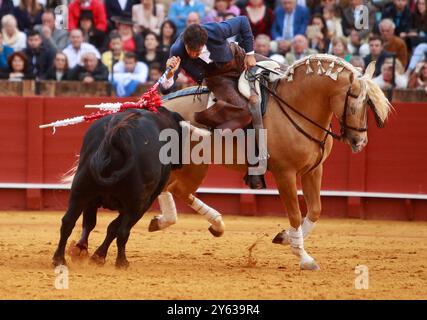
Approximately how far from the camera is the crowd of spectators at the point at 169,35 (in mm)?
12867

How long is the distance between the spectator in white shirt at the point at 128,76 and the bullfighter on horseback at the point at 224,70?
4289 millimetres

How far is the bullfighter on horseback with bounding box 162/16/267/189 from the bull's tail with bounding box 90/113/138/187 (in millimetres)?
981

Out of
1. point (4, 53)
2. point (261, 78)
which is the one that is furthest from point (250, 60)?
point (4, 53)

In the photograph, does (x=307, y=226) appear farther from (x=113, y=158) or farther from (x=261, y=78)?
(x=113, y=158)

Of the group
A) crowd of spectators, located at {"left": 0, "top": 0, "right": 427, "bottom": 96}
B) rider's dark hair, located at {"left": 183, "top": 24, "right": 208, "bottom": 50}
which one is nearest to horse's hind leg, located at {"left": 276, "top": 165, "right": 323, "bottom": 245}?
rider's dark hair, located at {"left": 183, "top": 24, "right": 208, "bottom": 50}

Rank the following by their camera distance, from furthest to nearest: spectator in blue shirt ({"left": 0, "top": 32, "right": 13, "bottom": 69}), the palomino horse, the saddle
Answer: spectator in blue shirt ({"left": 0, "top": 32, "right": 13, "bottom": 69}) → the saddle → the palomino horse

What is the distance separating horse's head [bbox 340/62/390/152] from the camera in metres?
8.29

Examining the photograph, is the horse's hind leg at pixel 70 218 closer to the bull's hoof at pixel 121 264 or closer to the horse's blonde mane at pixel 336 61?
the bull's hoof at pixel 121 264

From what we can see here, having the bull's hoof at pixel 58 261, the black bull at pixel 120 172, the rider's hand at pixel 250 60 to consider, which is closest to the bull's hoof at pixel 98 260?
the black bull at pixel 120 172

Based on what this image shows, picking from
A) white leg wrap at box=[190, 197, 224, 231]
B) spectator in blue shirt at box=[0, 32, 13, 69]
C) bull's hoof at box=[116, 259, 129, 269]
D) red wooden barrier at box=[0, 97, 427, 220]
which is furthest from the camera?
spectator in blue shirt at box=[0, 32, 13, 69]

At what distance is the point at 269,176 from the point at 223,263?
393cm

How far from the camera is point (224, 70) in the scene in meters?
8.52

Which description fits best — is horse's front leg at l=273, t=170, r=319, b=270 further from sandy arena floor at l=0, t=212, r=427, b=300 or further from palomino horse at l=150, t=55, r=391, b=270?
sandy arena floor at l=0, t=212, r=427, b=300

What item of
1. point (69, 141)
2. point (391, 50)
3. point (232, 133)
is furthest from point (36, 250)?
point (391, 50)
